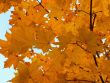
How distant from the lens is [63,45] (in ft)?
4.49

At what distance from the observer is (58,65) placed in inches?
64.7

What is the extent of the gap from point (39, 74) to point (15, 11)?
1.03 metres

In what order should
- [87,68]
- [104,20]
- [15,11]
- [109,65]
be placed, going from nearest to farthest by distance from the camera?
[109,65], [87,68], [104,20], [15,11]

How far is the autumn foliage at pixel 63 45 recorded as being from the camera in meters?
1.38

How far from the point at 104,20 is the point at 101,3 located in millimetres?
194

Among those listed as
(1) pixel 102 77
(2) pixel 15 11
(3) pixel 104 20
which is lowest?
(1) pixel 102 77

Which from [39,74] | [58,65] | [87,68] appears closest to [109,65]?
[87,68]

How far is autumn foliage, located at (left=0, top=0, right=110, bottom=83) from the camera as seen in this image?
4.52 ft

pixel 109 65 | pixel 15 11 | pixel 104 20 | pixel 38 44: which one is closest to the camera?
pixel 38 44

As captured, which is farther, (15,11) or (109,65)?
(15,11)

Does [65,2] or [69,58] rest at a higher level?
[65,2]

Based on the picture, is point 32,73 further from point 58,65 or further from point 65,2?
point 65,2

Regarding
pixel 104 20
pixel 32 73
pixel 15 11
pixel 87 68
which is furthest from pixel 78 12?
pixel 15 11

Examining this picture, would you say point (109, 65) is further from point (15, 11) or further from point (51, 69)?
point (15, 11)
